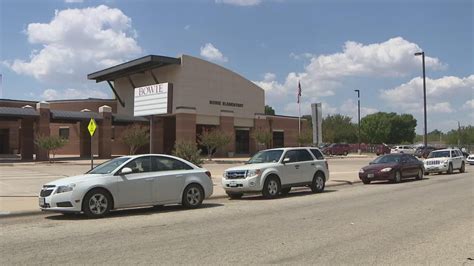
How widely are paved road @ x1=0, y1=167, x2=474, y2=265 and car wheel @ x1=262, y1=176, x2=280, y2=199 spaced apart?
2.11 metres

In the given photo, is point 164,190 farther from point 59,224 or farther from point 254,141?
point 254,141

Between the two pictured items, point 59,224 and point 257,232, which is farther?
point 59,224

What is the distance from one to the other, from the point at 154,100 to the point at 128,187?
848 inches

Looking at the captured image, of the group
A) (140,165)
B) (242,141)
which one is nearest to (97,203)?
(140,165)

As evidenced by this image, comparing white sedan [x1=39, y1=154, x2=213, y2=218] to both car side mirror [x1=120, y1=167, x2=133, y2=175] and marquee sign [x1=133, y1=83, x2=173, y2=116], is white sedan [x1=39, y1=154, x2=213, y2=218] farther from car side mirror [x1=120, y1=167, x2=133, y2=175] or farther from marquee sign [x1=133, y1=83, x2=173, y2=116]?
marquee sign [x1=133, y1=83, x2=173, y2=116]

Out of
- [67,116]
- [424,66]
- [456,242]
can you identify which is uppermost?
[424,66]

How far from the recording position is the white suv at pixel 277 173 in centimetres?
1741

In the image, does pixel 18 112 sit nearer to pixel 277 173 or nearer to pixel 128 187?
pixel 277 173

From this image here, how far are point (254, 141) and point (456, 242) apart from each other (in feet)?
187

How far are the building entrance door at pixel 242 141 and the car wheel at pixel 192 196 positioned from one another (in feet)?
162

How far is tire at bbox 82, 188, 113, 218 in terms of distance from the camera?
1246cm

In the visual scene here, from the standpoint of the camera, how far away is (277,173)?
18000mm

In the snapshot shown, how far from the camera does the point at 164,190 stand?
1398 centimetres

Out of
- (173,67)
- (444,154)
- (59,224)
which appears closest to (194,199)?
(59,224)
